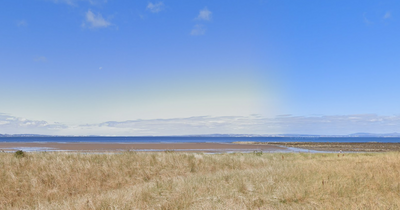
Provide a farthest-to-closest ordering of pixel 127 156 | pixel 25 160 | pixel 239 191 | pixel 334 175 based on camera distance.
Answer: pixel 127 156 < pixel 25 160 < pixel 334 175 < pixel 239 191

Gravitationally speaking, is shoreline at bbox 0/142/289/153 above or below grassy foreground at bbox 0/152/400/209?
below

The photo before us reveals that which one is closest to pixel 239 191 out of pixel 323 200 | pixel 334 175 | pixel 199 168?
pixel 323 200

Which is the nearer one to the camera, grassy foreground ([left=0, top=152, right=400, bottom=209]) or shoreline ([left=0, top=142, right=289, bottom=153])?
grassy foreground ([left=0, top=152, right=400, bottom=209])

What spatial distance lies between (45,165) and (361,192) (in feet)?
59.1

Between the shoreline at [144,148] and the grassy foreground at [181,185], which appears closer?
the grassy foreground at [181,185]

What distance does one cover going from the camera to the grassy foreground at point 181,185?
28.8 ft

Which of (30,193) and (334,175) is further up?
(334,175)

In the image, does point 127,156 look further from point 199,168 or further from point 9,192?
point 9,192

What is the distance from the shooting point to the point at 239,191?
10.6 m

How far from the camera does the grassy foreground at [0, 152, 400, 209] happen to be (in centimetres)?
877

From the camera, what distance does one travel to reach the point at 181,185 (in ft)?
37.2

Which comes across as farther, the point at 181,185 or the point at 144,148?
the point at 144,148

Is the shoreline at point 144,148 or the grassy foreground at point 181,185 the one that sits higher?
the grassy foreground at point 181,185

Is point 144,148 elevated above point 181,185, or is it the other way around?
point 181,185
